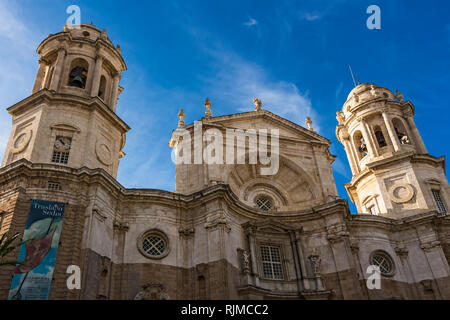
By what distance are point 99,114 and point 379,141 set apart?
1012 inches

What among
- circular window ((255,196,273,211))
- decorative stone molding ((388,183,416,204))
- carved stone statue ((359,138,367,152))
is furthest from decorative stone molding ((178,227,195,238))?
carved stone statue ((359,138,367,152))

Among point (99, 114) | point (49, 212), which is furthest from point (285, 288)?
point (99, 114)

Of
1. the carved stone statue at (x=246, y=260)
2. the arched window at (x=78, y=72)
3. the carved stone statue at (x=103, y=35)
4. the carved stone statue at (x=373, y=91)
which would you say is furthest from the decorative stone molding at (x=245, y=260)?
the carved stone statue at (x=373, y=91)

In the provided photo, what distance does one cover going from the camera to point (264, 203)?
3262 centimetres

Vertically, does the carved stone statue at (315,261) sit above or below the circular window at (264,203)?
below

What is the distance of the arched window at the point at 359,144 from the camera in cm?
4122

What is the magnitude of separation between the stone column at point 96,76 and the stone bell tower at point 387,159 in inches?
935

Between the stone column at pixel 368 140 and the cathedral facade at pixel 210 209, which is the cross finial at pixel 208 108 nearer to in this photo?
the cathedral facade at pixel 210 209

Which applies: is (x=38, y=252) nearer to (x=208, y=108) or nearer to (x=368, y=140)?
(x=208, y=108)

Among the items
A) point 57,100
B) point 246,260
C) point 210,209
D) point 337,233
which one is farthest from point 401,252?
point 57,100

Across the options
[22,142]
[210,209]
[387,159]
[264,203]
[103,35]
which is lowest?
[210,209]

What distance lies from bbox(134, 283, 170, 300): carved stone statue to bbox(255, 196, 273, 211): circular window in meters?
10.9

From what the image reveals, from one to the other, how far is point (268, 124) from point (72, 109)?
608 inches
